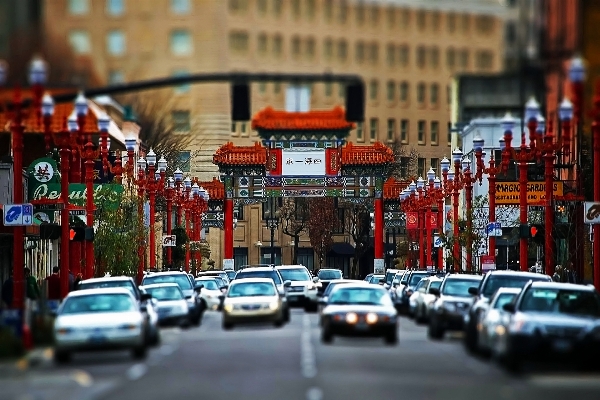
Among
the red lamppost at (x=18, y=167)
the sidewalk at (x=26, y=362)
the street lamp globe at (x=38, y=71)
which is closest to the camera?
the street lamp globe at (x=38, y=71)

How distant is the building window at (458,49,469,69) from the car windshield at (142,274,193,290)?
2891cm

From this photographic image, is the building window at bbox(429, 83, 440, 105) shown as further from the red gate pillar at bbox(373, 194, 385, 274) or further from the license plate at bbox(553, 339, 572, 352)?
the red gate pillar at bbox(373, 194, 385, 274)

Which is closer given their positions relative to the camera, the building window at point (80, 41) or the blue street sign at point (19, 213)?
the building window at point (80, 41)

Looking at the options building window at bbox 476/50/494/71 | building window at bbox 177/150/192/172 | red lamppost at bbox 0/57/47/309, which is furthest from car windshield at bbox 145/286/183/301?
building window at bbox 177/150/192/172

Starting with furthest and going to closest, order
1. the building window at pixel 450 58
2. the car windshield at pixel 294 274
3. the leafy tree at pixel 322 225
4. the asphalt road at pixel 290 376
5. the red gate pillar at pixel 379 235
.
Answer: the leafy tree at pixel 322 225 < the red gate pillar at pixel 379 235 < the car windshield at pixel 294 274 < the asphalt road at pixel 290 376 < the building window at pixel 450 58

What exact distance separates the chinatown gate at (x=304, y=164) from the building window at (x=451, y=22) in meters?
71.7

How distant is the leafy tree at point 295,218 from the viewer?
135 meters

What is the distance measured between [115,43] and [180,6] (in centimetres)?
147

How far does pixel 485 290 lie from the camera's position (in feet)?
127

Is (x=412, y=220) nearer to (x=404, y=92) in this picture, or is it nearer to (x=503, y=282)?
(x=503, y=282)

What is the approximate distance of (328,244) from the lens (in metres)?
137

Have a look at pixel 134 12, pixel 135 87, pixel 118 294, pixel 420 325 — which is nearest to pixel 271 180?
pixel 420 325

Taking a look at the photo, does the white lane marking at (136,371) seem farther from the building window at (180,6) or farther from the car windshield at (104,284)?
the car windshield at (104,284)

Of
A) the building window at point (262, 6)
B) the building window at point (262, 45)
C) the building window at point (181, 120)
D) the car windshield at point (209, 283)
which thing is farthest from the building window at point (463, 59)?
the car windshield at point (209, 283)
